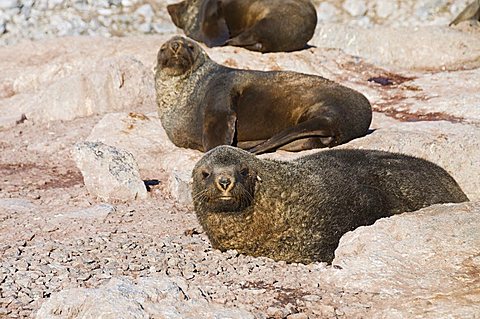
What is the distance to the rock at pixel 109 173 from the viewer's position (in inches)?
289

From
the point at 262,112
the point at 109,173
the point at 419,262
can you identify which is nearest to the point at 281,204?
the point at 419,262

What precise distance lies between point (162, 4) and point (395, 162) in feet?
50.4

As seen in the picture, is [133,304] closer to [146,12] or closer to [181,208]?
[181,208]

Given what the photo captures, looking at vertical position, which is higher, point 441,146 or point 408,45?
point 441,146

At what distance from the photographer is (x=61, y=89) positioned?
1114 centimetres

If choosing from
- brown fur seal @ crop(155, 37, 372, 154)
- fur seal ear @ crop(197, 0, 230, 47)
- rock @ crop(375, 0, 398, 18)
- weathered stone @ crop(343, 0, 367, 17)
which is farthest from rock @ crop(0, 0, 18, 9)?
brown fur seal @ crop(155, 37, 372, 154)

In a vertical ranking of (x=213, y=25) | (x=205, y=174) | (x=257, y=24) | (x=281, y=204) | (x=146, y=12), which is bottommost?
(x=146, y=12)

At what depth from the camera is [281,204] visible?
18.6ft

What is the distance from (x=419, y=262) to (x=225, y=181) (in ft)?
4.20

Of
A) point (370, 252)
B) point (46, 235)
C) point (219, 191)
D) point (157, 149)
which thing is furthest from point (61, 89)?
point (370, 252)

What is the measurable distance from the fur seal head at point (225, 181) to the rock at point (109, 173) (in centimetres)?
171

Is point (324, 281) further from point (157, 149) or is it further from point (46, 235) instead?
point (157, 149)

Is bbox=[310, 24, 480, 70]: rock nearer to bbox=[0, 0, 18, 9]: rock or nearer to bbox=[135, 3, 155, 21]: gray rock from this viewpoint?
bbox=[135, 3, 155, 21]: gray rock

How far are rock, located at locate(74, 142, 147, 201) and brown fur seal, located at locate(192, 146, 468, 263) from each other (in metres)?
1.71
